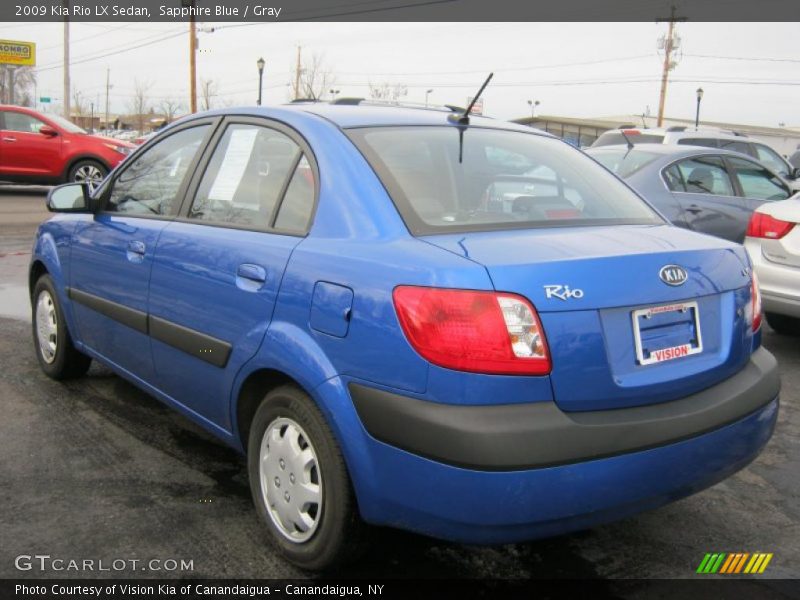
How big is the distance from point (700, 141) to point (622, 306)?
426 inches

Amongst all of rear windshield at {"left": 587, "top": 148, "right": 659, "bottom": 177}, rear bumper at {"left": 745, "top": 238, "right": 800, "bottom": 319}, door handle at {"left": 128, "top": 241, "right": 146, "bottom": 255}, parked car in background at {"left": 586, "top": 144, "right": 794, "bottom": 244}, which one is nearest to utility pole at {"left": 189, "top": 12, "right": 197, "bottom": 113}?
rear windshield at {"left": 587, "top": 148, "right": 659, "bottom": 177}

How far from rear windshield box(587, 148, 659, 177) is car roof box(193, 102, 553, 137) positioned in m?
4.05

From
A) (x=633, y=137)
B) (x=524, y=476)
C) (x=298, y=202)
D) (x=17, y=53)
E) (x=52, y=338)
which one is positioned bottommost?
(x=52, y=338)

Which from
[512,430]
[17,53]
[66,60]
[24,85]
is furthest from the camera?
[24,85]

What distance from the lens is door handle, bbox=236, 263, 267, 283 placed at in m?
2.75

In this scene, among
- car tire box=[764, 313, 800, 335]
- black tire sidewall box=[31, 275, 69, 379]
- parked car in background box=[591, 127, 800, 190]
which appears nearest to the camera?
black tire sidewall box=[31, 275, 69, 379]

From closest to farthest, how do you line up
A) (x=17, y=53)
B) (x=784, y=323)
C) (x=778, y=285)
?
1. (x=778, y=285)
2. (x=784, y=323)
3. (x=17, y=53)

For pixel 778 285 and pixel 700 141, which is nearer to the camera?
pixel 778 285

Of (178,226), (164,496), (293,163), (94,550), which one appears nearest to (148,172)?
(178,226)

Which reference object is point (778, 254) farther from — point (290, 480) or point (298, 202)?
point (290, 480)

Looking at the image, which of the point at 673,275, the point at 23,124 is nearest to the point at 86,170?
the point at 23,124

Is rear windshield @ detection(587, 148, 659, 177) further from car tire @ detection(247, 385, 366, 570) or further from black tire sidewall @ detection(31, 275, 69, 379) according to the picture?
car tire @ detection(247, 385, 366, 570)

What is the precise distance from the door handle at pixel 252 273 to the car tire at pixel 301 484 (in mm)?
405

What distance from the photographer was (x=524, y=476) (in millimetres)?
2125
